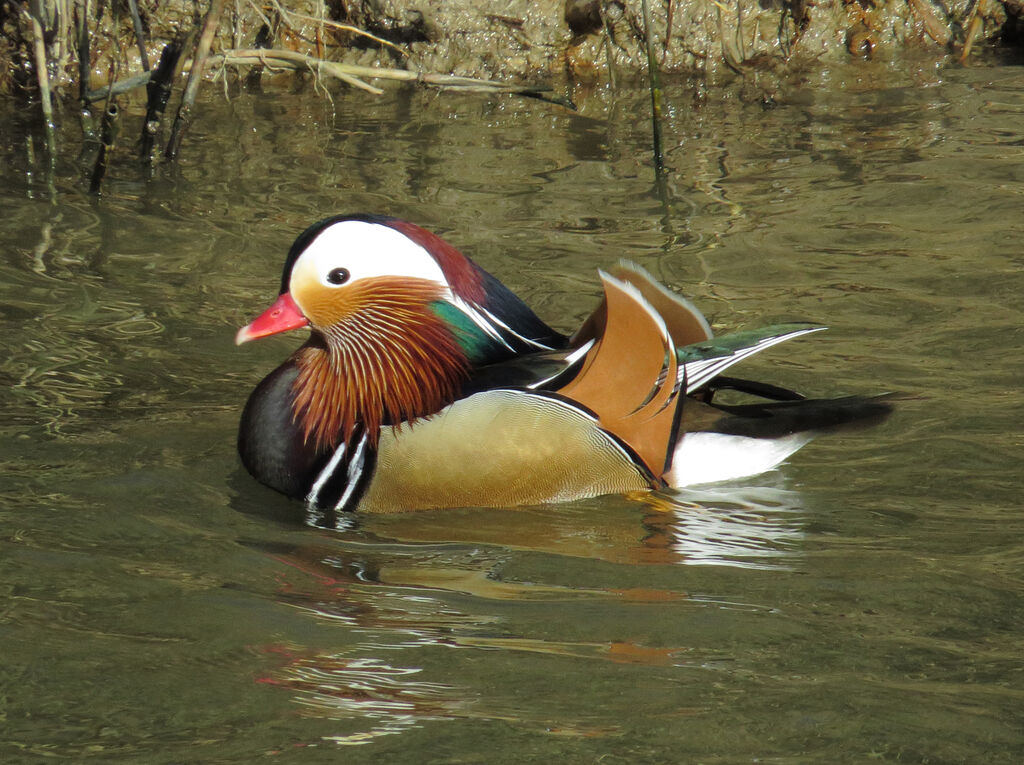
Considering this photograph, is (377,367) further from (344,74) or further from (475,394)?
(344,74)

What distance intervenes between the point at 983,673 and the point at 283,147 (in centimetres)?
538

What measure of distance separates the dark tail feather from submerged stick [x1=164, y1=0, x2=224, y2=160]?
332 centimetres

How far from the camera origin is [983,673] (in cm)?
270

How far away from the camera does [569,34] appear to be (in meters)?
8.48

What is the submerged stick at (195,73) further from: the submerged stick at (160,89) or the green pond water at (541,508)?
the green pond water at (541,508)

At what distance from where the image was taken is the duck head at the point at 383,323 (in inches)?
156

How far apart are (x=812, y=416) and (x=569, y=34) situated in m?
5.07

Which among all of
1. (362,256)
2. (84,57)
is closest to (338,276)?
(362,256)

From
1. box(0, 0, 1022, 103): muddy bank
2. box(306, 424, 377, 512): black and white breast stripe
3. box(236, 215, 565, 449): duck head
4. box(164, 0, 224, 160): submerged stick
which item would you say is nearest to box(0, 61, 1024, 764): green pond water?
box(306, 424, 377, 512): black and white breast stripe

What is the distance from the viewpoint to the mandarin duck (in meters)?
3.83

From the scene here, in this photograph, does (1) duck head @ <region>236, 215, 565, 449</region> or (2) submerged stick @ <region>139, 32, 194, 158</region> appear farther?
(2) submerged stick @ <region>139, 32, 194, 158</region>

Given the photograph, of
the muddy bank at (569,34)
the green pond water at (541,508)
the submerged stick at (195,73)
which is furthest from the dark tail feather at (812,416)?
the muddy bank at (569,34)

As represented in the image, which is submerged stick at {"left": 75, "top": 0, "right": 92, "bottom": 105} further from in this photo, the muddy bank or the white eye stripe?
the white eye stripe

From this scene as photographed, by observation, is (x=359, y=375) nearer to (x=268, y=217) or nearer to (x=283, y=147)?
(x=268, y=217)
